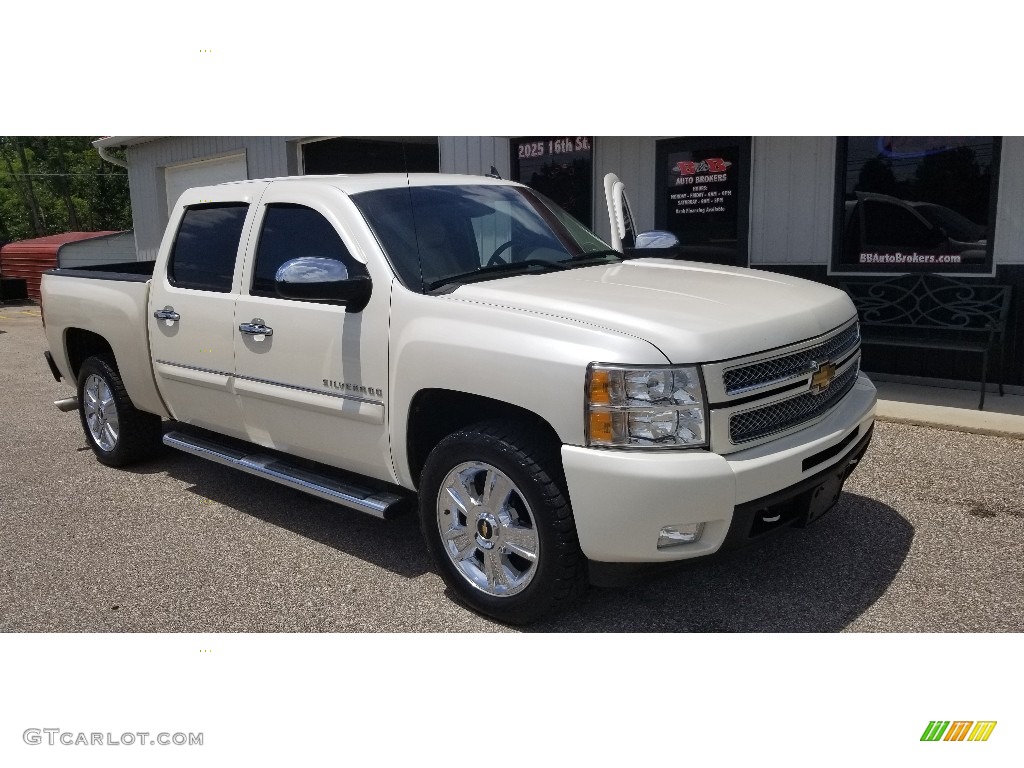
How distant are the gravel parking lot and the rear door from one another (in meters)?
0.68

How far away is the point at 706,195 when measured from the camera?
29.0 ft

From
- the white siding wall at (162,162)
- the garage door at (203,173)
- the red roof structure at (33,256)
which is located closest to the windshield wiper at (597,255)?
the white siding wall at (162,162)

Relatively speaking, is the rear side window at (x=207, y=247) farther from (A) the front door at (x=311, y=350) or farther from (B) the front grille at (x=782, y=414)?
(B) the front grille at (x=782, y=414)

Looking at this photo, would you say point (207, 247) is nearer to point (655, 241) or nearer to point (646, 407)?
point (655, 241)

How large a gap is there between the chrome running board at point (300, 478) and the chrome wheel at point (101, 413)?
853 millimetres

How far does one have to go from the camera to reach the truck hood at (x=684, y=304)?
3.01 metres

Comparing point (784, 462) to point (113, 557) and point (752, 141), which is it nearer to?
point (113, 557)

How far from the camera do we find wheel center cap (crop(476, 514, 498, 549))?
134 inches

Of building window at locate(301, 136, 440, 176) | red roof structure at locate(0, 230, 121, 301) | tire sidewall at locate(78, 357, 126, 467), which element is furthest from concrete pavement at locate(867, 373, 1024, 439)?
red roof structure at locate(0, 230, 121, 301)

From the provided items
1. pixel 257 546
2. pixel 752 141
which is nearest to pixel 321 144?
pixel 752 141

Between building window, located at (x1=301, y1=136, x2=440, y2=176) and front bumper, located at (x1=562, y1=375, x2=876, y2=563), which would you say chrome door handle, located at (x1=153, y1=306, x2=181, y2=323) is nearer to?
front bumper, located at (x1=562, y1=375, x2=876, y2=563)

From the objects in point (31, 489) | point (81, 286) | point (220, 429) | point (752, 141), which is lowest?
point (31, 489)

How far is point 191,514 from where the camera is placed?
16.1 ft

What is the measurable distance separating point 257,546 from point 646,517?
7.81 feet
